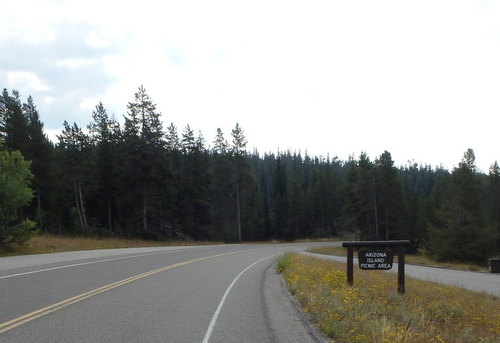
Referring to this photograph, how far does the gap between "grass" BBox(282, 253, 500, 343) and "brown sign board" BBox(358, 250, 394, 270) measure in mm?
682

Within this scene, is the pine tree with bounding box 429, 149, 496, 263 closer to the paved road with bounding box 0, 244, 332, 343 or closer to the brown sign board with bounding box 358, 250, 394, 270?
the brown sign board with bounding box 358, 250, 394, 270

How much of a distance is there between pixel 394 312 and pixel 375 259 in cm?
368

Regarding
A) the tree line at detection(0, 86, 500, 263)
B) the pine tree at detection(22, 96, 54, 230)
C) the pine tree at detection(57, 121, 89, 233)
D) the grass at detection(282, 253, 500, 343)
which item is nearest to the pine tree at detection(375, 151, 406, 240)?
the tree line at detection(0, 86, 500, 263)

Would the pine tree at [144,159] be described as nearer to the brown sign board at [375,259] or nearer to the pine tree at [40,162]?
the pine tree at [40,162]

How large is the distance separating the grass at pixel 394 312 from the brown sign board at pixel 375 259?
682 millimetres

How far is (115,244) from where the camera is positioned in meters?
36.4

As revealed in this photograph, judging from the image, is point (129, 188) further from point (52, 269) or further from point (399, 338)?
point (399, 338)

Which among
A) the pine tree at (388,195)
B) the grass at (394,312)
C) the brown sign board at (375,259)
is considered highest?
the pine tree at (388,195)

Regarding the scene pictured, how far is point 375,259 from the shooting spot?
43.6 ft

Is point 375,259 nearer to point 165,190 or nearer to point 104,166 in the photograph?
point 165,190

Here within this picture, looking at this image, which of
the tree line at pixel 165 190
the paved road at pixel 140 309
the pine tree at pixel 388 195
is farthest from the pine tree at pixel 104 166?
the paved road at pixel 140 309

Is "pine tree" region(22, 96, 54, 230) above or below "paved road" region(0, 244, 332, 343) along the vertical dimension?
above

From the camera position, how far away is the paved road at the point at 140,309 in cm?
709

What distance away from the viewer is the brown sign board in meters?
13.2
